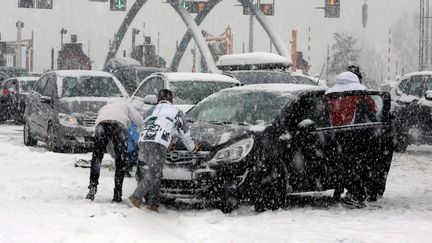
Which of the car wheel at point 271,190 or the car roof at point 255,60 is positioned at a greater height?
the car roof at point 255,60

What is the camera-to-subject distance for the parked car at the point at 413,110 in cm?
1791

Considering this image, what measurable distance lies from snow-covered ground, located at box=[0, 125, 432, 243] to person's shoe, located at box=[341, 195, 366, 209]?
10cm

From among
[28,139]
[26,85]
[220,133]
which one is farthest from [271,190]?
[26,85]

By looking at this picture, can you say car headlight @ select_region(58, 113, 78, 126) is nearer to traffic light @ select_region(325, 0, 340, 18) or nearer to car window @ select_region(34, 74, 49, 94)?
car window @ select_region(34, 74, 49, 94)

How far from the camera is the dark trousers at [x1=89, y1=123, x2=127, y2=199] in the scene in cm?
997

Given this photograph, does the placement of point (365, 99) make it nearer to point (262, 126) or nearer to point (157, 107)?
point (262, 126)

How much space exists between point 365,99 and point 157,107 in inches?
104

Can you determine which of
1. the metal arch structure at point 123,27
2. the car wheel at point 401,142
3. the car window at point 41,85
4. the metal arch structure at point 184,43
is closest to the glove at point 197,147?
the car window at point 41,85

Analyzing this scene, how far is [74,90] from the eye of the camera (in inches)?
685

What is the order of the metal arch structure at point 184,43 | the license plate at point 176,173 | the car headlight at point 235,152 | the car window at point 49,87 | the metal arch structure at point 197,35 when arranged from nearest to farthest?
the car headlight at point 235,152 < the license plate at point 176,173 < the car window at point 49,87 < the metal arch structure at point 197,35 < the metal arch structure at point 184,43

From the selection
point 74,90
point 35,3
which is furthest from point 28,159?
point 35,3

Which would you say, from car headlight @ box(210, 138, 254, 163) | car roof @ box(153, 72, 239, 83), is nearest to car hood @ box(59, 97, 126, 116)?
car roof @ box(153, 72, 239, 83)

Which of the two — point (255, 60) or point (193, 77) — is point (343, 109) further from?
point (255, 60)

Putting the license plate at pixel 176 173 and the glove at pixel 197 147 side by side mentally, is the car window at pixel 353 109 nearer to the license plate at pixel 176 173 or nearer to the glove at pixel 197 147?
the glove at pixel 197 147
